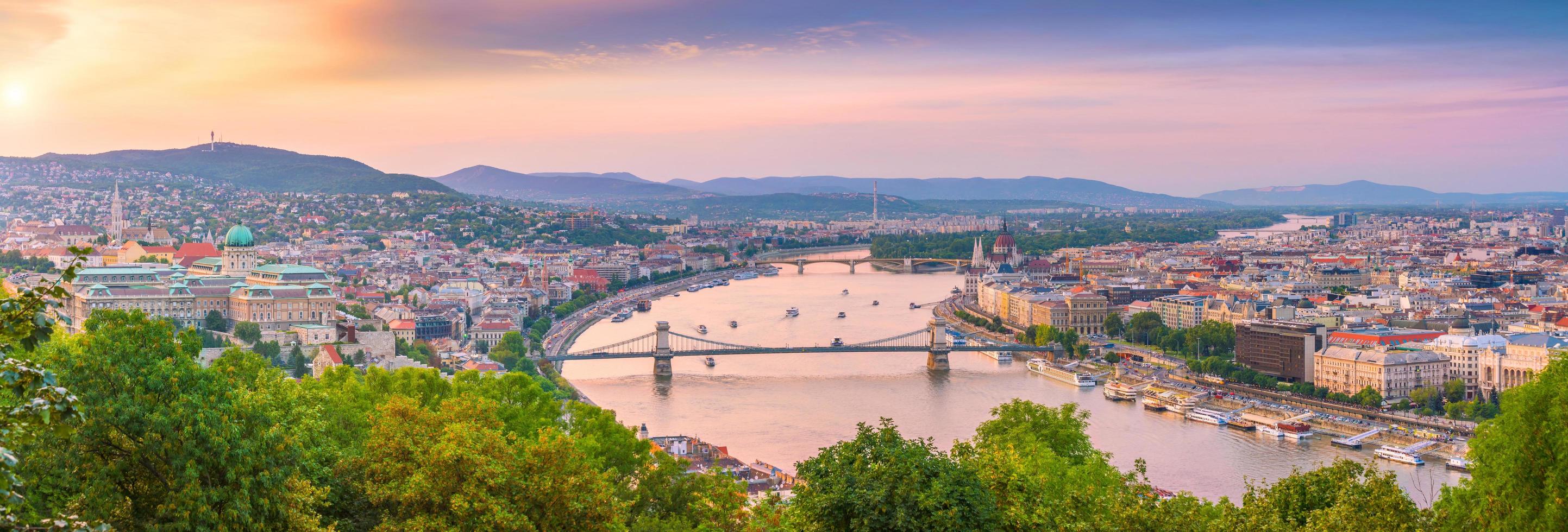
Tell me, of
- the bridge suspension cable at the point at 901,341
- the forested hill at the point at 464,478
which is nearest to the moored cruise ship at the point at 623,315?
the bridge suspension cable at the point at 901,341

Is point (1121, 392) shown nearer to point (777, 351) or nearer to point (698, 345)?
point (777, 351)

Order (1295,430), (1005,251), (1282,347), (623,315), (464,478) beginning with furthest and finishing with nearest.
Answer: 1. (1005,251)
2. (623,315)
3. (1282,347)
4. (1295,430)
5. (464,478)

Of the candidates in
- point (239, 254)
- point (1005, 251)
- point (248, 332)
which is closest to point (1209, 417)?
point (248, 332)

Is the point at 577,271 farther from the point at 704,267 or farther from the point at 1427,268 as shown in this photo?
the point at 1427,268

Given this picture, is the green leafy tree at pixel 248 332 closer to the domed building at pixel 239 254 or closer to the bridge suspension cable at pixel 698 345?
the domed building at pixel 239 254

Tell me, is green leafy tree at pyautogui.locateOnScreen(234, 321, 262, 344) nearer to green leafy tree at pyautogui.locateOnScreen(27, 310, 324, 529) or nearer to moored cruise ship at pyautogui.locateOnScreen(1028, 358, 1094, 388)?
moored cruise ship at pyautogui.locateOnScreen(1028, 358, 1094, 388)

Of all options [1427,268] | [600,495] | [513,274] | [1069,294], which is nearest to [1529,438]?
[600,495]

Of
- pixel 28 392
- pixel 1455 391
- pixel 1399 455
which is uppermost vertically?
pixel 28 392
